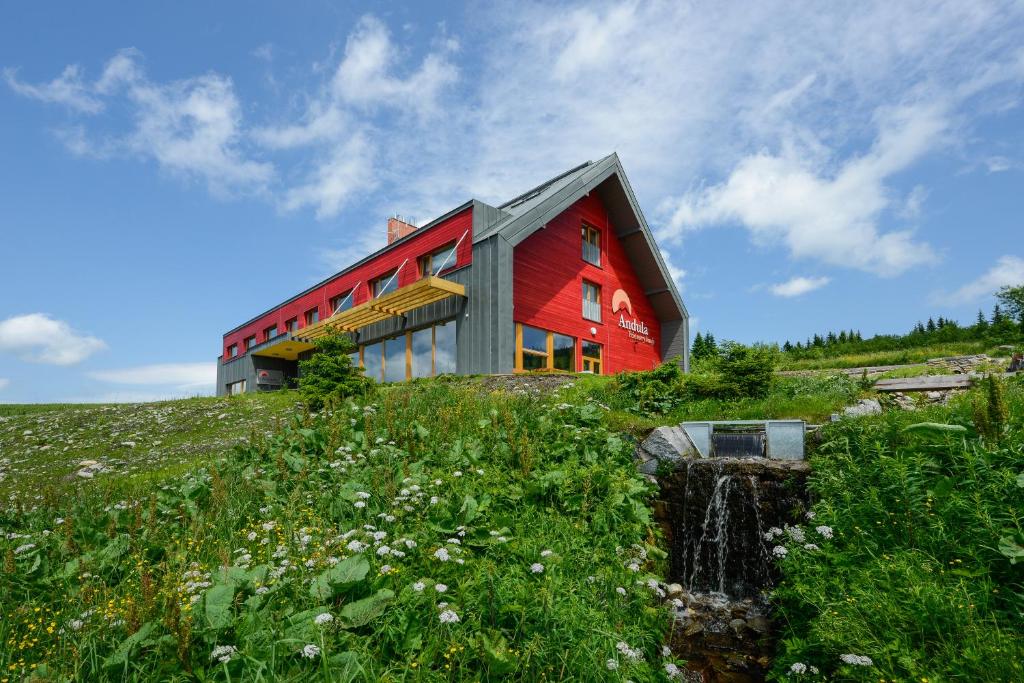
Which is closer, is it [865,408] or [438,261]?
[865,408]

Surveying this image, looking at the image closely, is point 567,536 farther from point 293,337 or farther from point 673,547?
point 293,337

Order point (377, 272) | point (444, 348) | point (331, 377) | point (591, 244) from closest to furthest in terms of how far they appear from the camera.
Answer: point (331, 377) < point (444, 348) < point (591, 244) < point (377, 272)

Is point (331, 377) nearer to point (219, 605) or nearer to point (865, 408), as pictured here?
point (219, 605)

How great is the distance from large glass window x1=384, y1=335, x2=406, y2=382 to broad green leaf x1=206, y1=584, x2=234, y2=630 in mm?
18802

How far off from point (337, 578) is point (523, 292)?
16295 mm

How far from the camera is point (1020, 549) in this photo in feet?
13.9

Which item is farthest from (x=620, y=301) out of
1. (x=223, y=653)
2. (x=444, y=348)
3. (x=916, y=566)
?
(x=223, y=653)

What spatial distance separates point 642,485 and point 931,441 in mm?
3193

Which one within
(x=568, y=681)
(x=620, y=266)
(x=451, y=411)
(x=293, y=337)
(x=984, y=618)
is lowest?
(x=568, y=681)

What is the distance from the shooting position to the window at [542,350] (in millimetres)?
19391

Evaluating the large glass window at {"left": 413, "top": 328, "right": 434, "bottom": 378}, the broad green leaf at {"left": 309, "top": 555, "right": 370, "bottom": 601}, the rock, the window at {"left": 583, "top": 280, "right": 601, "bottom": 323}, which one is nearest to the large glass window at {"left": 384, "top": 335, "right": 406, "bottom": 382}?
the large glass window at {"left": 413, "top": 328, "right": 434, "bottom": 378}

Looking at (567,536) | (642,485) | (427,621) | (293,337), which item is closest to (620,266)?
(293,337)

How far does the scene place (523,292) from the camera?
19.8 meters

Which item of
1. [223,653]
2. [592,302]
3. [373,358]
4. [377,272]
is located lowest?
[223,653]
